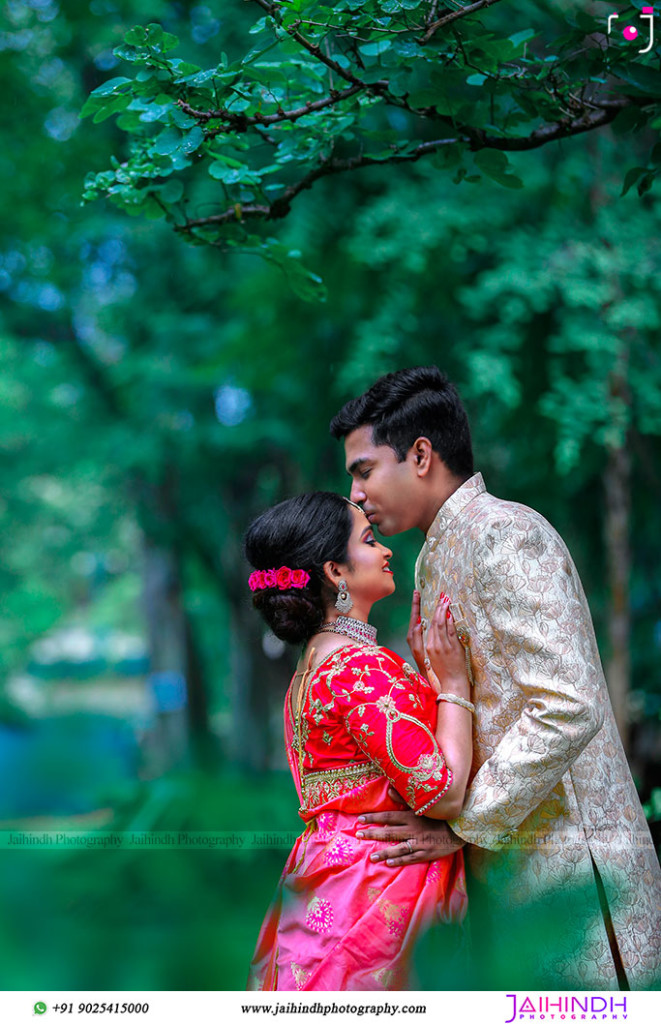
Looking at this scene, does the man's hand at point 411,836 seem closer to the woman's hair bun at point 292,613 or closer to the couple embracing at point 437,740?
the couple embracing at point 437,740

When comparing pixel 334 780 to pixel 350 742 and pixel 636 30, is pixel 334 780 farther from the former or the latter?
pixel 636 30

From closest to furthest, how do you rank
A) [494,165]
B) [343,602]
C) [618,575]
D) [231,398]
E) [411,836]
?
1. [411,836]
2. [343,602]
3. [494,165]
4. [618,575]
5. [231,398]

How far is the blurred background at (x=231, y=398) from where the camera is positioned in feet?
3.31

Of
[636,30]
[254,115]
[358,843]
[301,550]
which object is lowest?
[358,843]

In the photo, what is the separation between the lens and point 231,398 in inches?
279

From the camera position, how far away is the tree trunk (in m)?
4.65

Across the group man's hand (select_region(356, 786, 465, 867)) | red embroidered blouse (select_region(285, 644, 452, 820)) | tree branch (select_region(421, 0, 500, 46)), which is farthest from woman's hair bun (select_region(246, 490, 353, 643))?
tree branch (select_region(421, 0, 500, 46))

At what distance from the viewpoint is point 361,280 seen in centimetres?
524

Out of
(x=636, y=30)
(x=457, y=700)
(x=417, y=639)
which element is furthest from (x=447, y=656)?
(x=636, y=30)

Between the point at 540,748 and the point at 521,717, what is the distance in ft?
0.21

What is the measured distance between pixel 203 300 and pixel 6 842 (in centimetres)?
587

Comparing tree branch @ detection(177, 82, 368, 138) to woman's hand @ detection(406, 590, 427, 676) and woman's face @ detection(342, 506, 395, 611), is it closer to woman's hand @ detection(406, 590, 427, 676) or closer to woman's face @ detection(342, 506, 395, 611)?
woman's face @ detection(342, 506, 395, 611)
